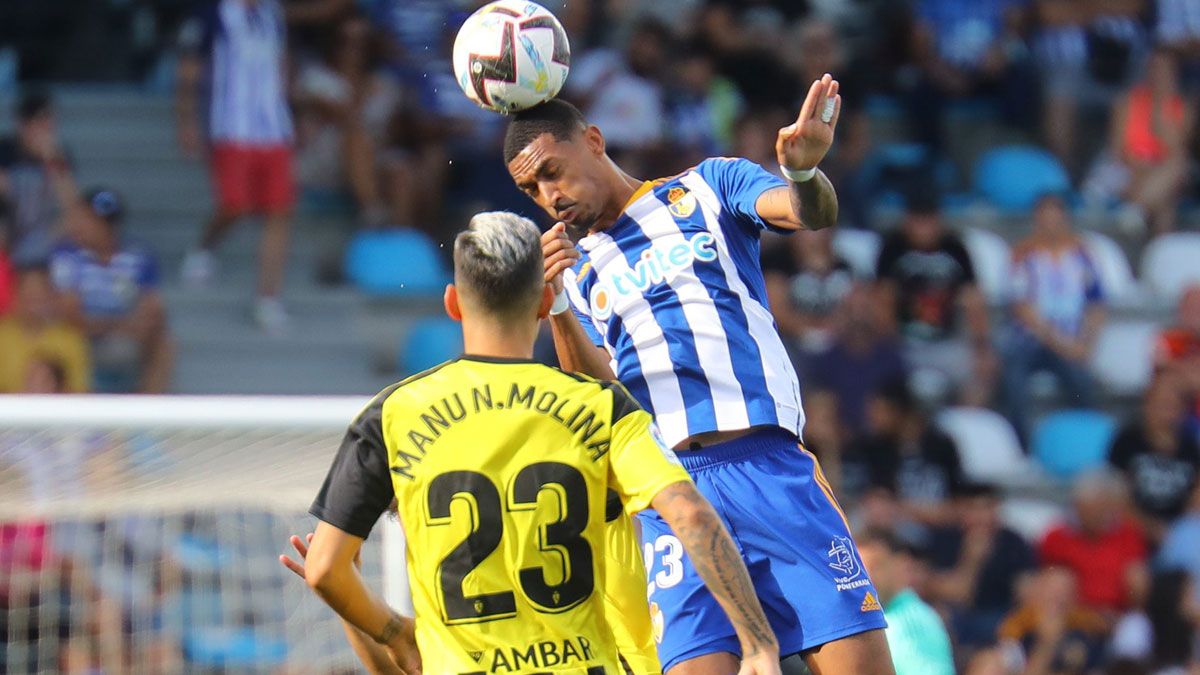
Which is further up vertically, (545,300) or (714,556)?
(545,300)

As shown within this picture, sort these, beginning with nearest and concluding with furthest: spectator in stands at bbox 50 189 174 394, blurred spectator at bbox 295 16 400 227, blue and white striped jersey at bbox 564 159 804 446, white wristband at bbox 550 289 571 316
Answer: white wristband at bbox 550 289 571 316 < blue and white striped jersey at bbox 564 159 804 446 < spectator in stands at bbox 50 189 174 394 < blurred spectator at bbox 295 16 400 227

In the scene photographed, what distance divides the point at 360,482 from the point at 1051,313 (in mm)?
9434

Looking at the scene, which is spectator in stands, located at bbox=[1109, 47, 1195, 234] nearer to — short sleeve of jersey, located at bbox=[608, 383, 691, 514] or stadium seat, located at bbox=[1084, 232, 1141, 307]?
stadium seat, located at bbox=[1084, 232, 1141, 307]

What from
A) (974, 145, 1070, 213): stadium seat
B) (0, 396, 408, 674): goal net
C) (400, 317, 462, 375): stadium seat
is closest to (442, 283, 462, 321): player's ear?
(0, 396, 408, 674): goal net

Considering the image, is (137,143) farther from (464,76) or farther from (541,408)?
(541,408)

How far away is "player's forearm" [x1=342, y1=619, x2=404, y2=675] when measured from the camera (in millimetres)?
4488

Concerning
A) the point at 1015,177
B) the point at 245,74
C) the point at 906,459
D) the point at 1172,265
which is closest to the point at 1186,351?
the point at 1172,265

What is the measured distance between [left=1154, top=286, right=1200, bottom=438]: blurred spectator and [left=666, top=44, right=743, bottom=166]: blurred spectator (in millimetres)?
3320

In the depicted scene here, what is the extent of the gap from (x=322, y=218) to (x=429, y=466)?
882 cm

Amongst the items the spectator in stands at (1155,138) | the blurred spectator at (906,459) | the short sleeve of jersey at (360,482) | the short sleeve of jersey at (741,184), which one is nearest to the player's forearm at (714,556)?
the short sleeve of jersey at (360,482)

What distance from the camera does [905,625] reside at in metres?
7.50

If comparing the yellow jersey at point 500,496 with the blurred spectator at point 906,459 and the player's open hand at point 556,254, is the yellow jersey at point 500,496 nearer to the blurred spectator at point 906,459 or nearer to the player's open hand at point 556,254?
the player's open hand at point 556,254

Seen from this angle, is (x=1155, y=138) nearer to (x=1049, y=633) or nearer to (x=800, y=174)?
(x=1049, y=633)

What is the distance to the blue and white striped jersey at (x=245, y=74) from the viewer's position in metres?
11.9
